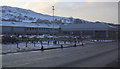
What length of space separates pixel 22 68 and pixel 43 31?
99.3 m

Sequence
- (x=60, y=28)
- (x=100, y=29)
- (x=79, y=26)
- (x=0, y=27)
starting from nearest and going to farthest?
1. (x=0, y=27)
2. (x=100, y=29)
3. (x=79, y=26)
4. (x=60, y=28)

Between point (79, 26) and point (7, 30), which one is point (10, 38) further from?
point (79, 26)

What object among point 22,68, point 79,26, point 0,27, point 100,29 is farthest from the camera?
point 79,26

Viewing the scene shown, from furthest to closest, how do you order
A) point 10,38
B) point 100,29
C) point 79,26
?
point 79,26 → point 100,29 → point 10,38

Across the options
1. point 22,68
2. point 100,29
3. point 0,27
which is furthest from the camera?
point 100,29

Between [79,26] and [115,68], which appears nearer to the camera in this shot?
[115,68]

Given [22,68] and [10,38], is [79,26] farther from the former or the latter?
[22,68]

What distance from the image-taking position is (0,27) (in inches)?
3442

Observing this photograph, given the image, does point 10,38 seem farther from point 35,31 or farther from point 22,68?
point 35,31

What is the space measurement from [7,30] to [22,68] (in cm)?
8112

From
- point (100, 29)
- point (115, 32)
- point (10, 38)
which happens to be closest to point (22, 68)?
point (10, 38)

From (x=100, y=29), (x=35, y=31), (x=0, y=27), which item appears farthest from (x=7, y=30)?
(x=100, y=29)

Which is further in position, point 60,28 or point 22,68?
point 60,28

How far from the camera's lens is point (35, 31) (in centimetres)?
10481
